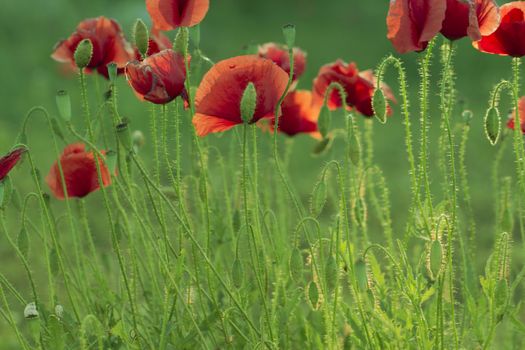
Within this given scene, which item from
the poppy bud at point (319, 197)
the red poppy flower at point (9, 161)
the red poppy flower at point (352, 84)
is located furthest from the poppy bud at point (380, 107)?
the red poppy flower at point (9, 161)

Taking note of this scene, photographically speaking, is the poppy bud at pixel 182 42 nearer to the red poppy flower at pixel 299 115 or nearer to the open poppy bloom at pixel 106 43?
the open poppy bloom at pixel 106 43

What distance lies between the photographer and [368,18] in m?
5.42

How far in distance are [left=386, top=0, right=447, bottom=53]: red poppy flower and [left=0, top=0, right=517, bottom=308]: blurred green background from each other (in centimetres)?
158

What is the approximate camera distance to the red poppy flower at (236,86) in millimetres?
1156

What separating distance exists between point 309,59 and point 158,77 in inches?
141

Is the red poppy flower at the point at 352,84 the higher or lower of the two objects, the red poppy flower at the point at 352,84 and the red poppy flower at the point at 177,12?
the lower

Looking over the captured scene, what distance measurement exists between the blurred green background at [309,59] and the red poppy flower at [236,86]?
1605 millimetres

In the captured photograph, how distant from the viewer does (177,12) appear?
121 cm

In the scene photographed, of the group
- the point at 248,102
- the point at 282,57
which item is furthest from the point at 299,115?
the point at 248,102

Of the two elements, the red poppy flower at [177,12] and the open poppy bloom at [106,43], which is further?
the open poppy bloom at [106,43]

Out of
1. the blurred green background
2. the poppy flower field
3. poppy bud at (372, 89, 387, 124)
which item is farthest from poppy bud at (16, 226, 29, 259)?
the blurred green background

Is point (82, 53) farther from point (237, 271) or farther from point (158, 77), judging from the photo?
point (237, 271)

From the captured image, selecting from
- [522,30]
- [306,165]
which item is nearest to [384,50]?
[306,165]

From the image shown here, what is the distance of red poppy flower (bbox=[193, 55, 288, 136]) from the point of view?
1.16m
